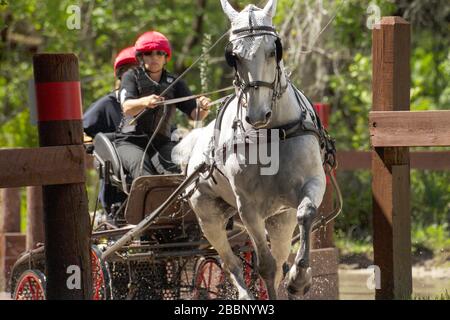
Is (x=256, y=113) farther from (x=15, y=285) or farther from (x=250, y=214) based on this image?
(x=15, y=285)

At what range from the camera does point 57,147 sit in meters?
5.53

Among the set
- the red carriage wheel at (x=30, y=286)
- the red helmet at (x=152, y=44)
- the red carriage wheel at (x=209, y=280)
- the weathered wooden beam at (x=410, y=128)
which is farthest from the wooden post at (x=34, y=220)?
the weathered wooden beam at (x=410, y=128)

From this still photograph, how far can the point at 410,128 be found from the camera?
628cm

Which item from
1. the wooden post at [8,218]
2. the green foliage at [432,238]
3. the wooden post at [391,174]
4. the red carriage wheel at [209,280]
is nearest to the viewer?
the wooden post at [391,174]

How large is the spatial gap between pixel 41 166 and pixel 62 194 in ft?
0.63

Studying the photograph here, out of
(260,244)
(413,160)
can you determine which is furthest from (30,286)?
(413,160)

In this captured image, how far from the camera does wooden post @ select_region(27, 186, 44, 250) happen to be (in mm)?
9898

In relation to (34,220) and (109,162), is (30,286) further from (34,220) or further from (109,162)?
(34,220)

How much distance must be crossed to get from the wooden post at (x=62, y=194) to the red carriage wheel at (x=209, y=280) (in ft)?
8.58

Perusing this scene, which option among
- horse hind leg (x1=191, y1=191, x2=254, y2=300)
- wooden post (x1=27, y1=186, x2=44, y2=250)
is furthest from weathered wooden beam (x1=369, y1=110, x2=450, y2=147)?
wooden post (x1=27, y1=186, x2=44, y2=250)

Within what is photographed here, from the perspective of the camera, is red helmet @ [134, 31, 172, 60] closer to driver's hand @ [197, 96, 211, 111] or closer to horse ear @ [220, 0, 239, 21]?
driver's hand @ [197, 96, 211, 111]

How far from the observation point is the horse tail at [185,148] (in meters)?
7.70

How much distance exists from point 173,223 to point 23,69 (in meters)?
9.25

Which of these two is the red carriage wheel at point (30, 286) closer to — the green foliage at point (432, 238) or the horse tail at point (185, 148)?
the horse tail at point (185, 148)
